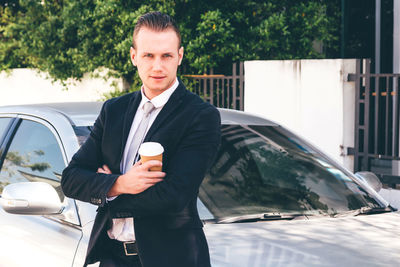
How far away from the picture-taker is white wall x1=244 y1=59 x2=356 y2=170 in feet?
26.4

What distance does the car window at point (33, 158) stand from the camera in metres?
3.56

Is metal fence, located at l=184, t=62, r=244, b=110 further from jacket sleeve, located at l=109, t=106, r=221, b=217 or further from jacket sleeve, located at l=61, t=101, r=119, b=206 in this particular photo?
jacket sleeve, located at l=109, t=106, r=221, b=217

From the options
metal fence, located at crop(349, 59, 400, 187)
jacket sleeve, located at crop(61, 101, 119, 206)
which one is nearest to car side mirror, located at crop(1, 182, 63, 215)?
jacket sleeve, located at crop(61, 101, 119, 206)

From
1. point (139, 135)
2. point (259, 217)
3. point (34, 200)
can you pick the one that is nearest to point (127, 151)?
point (139, 135)

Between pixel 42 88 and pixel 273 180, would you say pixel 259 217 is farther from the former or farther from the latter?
pixel 42 88

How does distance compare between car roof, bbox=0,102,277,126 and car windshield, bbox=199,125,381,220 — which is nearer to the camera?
car windshield, bbox=199,125,381,220

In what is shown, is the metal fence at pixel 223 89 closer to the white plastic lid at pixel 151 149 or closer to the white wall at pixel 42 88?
the white wall at pixel 42 88

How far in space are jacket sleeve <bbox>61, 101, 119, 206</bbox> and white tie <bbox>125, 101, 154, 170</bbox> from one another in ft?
0.35

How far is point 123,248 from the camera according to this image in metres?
2.38

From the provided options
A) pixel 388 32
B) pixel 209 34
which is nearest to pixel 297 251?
pixel 209 34

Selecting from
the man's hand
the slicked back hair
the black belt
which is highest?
the slicked back hair

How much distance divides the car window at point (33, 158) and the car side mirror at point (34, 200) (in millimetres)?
225

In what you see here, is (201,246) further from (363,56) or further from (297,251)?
(363,56)

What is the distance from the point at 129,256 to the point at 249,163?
158 centimetres
